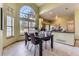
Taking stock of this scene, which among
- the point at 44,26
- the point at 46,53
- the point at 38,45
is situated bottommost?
the point at 46,53

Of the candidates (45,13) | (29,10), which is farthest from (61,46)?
(29,10)

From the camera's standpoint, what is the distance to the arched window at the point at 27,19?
97.3 inches

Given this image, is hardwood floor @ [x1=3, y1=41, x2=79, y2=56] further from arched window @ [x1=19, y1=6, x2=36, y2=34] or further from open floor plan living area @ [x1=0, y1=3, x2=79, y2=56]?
arched window @ [x1=19, y1=6, x2=36, y2=34]

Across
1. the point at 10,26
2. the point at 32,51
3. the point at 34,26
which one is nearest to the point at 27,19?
the point at 34,26

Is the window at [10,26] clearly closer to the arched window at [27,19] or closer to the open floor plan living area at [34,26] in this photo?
the open floor plan living area at [34,26]

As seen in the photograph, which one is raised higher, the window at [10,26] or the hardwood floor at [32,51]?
the window at [10,26]

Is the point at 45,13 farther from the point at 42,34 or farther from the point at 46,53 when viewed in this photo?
the point at 46,53

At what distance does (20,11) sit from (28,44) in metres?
0.79

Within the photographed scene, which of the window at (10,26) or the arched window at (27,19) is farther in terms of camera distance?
the arched window at (27,19)

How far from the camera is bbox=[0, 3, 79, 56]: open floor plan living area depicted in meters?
2.34

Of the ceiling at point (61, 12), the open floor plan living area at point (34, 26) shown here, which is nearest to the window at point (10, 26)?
the open floor plan living area at point (34, 26)

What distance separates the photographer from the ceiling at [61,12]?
2.42 metres

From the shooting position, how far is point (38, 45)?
101 inches

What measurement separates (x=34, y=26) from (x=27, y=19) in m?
0.24
